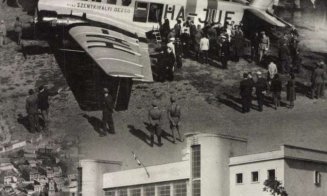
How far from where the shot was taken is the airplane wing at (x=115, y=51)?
18.7 m

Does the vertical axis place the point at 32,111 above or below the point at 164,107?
below

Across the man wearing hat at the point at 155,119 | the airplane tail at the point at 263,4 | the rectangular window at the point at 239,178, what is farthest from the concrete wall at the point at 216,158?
the airplane tail at the point at 263,4

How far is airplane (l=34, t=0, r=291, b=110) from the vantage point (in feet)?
61.9

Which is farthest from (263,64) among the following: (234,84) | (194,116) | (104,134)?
(104,134)

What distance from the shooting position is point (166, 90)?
62.7 ft

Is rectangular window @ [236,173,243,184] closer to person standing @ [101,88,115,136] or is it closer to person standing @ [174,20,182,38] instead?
person standing @ [101,88,115,136]

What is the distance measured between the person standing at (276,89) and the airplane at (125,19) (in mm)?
1561

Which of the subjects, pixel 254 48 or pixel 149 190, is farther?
pixel 149 190

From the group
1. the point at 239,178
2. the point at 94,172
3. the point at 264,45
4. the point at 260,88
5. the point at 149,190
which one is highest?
the point at 264,45

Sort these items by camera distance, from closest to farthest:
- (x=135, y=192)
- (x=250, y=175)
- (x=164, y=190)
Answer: (x=250, y=175) < (x=164, y=190) < (x=135, y=192)

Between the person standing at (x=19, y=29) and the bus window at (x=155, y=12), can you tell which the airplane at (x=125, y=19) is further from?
the person standing at (x=19, y=29)

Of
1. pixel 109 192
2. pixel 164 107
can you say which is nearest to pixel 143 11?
pixel 164 107

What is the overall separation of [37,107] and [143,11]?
11.2ft

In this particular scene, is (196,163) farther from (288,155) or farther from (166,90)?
(288,155)
